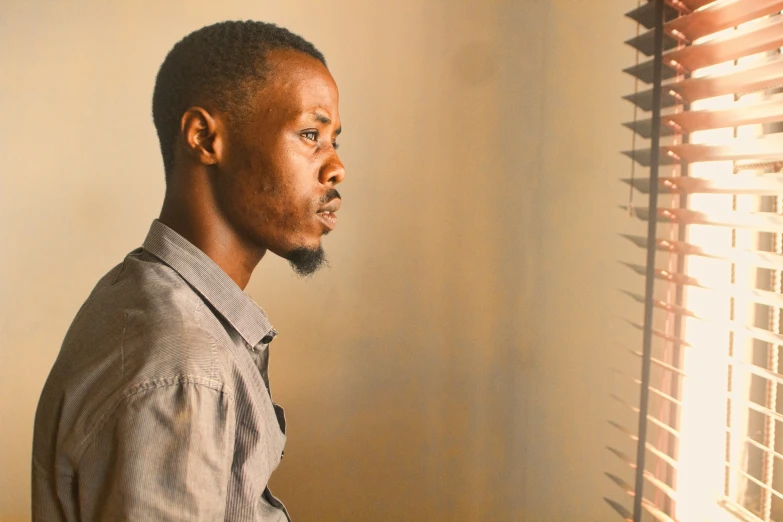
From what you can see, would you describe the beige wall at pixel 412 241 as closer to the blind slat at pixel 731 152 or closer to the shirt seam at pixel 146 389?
the blind slat at pixel 731 152

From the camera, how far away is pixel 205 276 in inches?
32.1

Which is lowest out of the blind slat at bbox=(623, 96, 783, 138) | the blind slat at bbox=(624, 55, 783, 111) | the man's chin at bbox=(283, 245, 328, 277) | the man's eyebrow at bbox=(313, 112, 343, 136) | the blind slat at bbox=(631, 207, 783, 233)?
the man's chin at bbox=(283, 245, 328, 277)

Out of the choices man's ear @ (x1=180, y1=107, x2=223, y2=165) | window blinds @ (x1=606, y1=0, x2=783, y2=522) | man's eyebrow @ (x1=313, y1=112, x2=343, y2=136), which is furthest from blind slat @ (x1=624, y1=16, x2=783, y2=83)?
man's ear @ (x1=180, y1=107, x2=223, y2=165)

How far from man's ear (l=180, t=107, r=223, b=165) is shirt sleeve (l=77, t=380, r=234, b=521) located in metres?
0.36

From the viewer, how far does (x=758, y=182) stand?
84 cm

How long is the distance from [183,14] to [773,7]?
4.26 ft

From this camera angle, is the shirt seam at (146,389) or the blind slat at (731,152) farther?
the blind slat at (731,152)

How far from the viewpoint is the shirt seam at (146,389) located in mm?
613

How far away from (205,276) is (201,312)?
0.27ft

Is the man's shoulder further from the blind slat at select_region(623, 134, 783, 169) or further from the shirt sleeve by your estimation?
the blind slat at select_region(623, 134, 783, 169)

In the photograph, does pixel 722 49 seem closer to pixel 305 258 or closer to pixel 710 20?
pixel 710 20

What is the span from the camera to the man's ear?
33.6 inches

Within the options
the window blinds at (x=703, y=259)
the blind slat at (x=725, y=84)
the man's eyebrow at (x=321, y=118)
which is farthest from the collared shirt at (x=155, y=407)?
the blind slat at (x=725, y=84)

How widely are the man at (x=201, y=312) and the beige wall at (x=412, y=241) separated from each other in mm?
657
